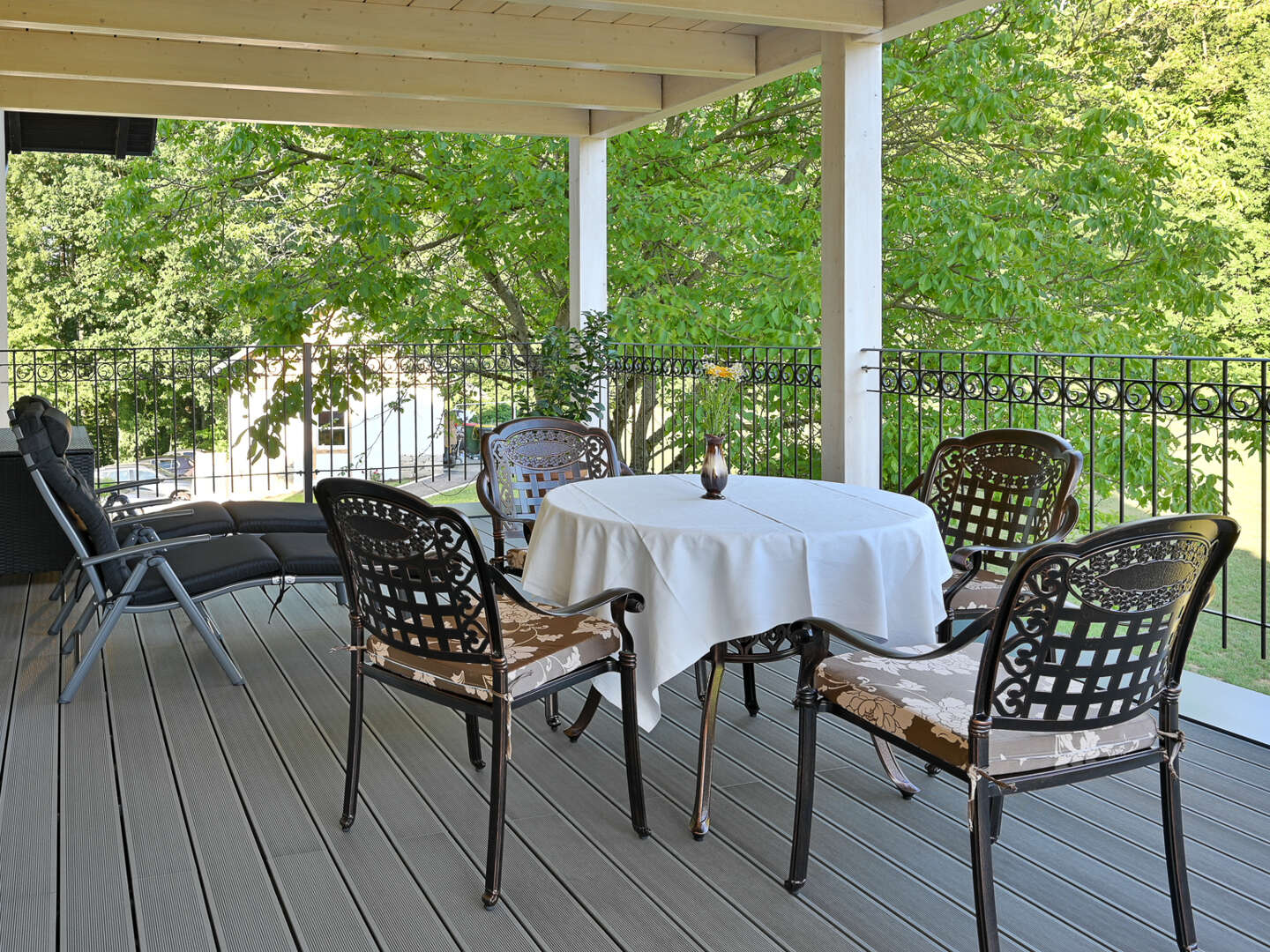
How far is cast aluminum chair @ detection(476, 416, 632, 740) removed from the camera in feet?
13.8

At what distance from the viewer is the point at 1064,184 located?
33.3 feet

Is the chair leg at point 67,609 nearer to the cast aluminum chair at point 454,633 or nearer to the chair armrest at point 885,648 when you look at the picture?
the cast aluminum chair at point 454,633

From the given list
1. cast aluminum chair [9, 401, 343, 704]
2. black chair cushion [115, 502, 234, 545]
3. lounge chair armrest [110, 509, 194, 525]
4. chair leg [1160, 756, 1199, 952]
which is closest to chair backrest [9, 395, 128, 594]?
cast aluminum chair [9, 401, 343, 704]

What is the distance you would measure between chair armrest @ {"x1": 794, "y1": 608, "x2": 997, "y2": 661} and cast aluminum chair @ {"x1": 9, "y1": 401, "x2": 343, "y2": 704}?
2178mm

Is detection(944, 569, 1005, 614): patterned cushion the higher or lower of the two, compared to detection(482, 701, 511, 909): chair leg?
higher

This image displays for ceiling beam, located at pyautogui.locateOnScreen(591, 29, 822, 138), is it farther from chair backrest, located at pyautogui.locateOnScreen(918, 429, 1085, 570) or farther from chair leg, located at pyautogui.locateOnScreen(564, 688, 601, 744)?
chair leg, located at pyautogui.locateOnScreen(564, 688, 601, 744)

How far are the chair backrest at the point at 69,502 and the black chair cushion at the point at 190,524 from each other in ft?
2.61

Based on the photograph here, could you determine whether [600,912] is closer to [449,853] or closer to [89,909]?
[449,853]

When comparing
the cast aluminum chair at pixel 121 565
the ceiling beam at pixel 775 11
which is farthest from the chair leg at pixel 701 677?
the ceiling beam at pixel 775 11

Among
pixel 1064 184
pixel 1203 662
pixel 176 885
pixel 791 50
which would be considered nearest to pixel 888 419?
pixel 1064 184

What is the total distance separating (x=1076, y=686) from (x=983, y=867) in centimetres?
46

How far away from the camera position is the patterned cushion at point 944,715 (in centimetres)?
218

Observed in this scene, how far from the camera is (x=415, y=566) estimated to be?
2.56m

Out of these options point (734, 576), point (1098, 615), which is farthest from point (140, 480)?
point (1098, 615)
